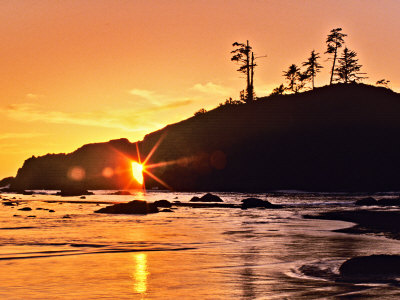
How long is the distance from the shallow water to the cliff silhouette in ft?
271

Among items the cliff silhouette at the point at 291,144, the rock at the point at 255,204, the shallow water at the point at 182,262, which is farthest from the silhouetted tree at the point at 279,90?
the shallow water at the point at 182,262

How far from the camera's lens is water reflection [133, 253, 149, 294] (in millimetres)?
13953

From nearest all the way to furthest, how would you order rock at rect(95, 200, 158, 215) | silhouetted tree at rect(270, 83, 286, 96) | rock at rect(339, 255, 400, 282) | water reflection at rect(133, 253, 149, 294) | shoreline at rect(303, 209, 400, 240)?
water reflection at rect(133, 253, 149, 294) < rock at rect(339, 255, 400, 282) < shoreline at rect(303, 209, 400, 240) < rock at rect(95, 200, 158, 215) < silhouetted tree at rect(270, 83, 286, 96)

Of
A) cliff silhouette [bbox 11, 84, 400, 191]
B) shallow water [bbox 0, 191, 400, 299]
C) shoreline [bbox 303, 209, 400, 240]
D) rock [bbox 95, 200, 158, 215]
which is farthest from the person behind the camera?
cliff silhouette [bbox 11, 84, 400, 191]

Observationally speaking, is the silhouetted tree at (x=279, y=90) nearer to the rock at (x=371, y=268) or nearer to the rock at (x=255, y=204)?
the rock at (x=255, y=204)

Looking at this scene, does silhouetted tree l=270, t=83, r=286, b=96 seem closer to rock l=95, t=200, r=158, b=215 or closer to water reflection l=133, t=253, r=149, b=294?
rock l=95, t=200, r=158, b=215

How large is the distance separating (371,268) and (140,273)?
231 inches

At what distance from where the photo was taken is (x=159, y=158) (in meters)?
124

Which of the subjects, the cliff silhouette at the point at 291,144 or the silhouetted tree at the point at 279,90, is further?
the silhouetted tree at the point at 279,90

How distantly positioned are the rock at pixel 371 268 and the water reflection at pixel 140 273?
190 inches

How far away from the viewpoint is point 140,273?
16.3 meters

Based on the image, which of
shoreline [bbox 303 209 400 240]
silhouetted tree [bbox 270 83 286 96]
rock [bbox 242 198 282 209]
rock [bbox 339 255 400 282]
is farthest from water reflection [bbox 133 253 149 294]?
silhouetted tree [bbox 270 83 286 96]

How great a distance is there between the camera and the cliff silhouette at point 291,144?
4427 inches

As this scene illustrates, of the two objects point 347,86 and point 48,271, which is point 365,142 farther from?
point 48,271
